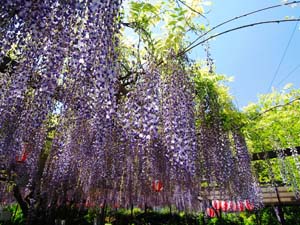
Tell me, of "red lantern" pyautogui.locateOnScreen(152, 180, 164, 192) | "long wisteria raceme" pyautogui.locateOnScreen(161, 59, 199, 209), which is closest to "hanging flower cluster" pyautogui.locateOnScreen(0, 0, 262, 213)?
"long wisteria raceme" pyautogui.locateOnScreen(161, 59, 199, 209)

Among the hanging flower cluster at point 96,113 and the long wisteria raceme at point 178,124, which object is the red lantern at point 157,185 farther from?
the long wisteria raceme at point 178,124

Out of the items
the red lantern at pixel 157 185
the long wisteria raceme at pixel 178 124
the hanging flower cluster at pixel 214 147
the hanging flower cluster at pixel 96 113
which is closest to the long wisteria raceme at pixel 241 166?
the hanging flower cluster at pixel 96 113

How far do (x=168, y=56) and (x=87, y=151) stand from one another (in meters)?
2.32

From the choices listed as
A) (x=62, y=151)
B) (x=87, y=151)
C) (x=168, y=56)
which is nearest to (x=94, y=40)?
(x=168, y=56)

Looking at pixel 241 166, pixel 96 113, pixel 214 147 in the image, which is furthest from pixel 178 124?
pixel 241 166

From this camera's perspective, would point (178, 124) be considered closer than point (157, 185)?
Yes

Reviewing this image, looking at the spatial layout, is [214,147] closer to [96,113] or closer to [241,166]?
[241,166]

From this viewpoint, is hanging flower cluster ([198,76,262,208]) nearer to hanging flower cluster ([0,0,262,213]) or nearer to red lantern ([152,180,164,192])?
hanging flower cluster ([0,0,262,213])

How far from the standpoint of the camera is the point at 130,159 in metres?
5.25

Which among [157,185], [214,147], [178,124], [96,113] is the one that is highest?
[214,147]

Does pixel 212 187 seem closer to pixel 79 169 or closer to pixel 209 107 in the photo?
pixel 209 107

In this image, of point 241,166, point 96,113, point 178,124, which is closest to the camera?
point 96,113

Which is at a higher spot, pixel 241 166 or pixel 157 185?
pixel 241 166

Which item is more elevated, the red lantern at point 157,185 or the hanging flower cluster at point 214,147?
the hanging flower cluster at point 214,147
